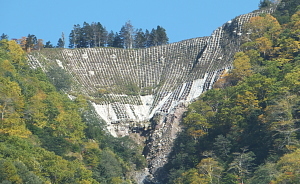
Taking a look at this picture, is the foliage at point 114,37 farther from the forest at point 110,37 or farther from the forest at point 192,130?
the forest at point 192,130

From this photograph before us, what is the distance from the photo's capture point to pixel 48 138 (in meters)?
89.6

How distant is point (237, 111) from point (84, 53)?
40.8m

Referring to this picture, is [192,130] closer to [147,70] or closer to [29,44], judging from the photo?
[147,70]

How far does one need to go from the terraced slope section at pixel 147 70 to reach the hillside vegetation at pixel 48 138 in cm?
820

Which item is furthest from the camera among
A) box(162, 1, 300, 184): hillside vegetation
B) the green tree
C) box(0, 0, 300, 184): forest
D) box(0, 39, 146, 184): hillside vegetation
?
the green tree

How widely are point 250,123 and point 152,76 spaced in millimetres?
34462

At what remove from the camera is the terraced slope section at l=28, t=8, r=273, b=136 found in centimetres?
11494

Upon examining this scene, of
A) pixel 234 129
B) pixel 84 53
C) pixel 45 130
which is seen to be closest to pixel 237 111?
pixel 234 129

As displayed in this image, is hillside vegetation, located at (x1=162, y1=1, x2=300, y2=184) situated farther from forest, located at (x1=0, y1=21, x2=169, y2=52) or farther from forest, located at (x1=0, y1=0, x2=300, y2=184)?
forest, located at (x1=0, y1=21, x2=169, y2=52)

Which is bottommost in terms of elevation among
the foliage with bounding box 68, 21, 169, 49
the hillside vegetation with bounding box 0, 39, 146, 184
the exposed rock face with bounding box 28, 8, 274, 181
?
the hillside vegetation with bounding box 0, 39, 146, 184

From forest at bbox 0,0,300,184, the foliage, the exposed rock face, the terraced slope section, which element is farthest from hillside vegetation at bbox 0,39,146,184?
the foliage

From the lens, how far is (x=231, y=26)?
127188 mm

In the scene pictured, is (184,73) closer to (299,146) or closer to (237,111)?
(237,111)

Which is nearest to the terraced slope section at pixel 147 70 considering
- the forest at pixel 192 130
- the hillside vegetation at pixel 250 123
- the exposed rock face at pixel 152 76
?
the exposed rock face at pixel 152 76
